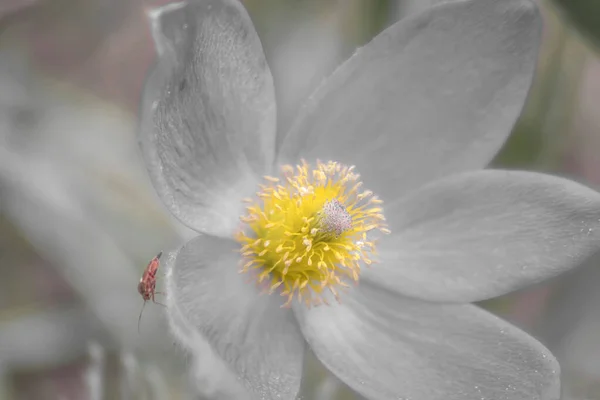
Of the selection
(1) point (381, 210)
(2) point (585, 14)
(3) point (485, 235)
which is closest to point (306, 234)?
(1) point (381, 210)

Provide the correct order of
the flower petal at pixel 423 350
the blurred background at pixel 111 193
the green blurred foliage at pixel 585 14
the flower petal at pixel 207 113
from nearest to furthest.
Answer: the flower petal at pixel 207 113, the flower petal at pixel 423 350, the green blurred foliage at pixel 585 14, the blurred background at pixel 111 193

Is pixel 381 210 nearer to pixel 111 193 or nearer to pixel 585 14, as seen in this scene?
pixel 585 14

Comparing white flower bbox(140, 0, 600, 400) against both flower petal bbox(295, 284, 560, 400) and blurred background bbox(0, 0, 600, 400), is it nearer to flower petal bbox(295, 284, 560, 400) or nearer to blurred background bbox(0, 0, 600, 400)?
flower petal bbox(295, 284, 560, 400)

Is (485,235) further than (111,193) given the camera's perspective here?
No

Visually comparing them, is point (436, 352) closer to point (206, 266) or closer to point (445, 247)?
point (445, 247)

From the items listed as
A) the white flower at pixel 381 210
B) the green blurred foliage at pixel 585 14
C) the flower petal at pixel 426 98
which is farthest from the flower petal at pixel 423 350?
the green blurred foliage at pixel 585 14

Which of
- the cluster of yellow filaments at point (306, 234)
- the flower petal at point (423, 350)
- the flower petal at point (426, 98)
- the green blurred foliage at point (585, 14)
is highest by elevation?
the green blurred foliage at point (585, 14)

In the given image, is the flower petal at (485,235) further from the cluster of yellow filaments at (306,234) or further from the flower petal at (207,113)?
the flower petal at (207,113)
